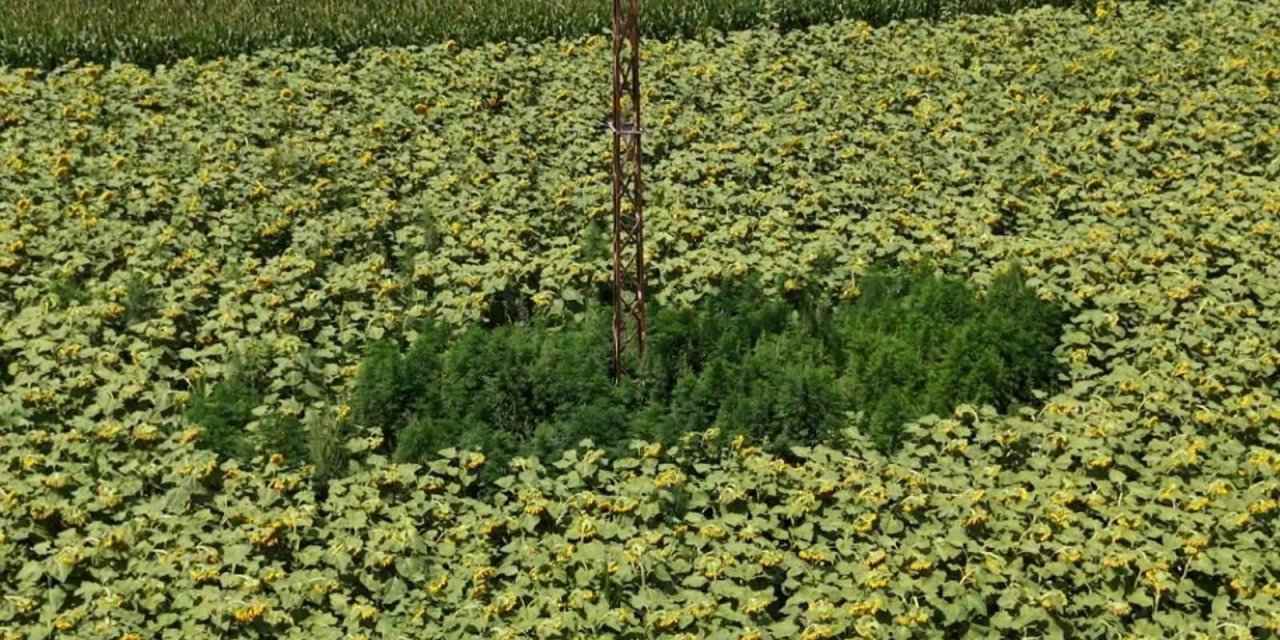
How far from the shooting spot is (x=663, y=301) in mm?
8500

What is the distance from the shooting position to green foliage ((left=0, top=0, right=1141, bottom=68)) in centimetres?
1173

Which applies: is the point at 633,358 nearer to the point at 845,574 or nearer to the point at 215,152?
Result: the point at 845,574

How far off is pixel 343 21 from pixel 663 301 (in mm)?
5270

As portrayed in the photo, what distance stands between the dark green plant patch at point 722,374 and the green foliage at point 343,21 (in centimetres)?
471

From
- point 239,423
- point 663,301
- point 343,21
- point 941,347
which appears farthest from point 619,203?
point 343,21

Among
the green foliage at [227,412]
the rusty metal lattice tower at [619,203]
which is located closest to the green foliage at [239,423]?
the green foliage at [227,412]

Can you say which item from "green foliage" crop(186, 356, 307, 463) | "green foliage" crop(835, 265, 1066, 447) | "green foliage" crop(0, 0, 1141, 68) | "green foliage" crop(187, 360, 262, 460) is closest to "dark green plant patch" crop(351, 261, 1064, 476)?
"green foliage" crop(835, 265, 1066, 447)

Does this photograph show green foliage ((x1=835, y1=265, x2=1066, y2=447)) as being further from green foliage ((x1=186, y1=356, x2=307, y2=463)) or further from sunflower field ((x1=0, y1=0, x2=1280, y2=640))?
green foliage ((x1=186, y1=356, x2=307, y2=463))

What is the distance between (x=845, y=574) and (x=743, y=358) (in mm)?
1826

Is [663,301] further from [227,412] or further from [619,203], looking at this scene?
[227,412]

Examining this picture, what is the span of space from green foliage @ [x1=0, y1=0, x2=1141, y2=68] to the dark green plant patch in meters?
4.71

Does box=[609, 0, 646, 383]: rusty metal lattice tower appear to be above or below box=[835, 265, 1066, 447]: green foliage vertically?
above

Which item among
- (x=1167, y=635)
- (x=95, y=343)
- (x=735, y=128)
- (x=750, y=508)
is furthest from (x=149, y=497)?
(x=735, y=128)

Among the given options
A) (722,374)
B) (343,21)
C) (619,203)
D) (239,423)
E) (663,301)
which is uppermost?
(343,21)
